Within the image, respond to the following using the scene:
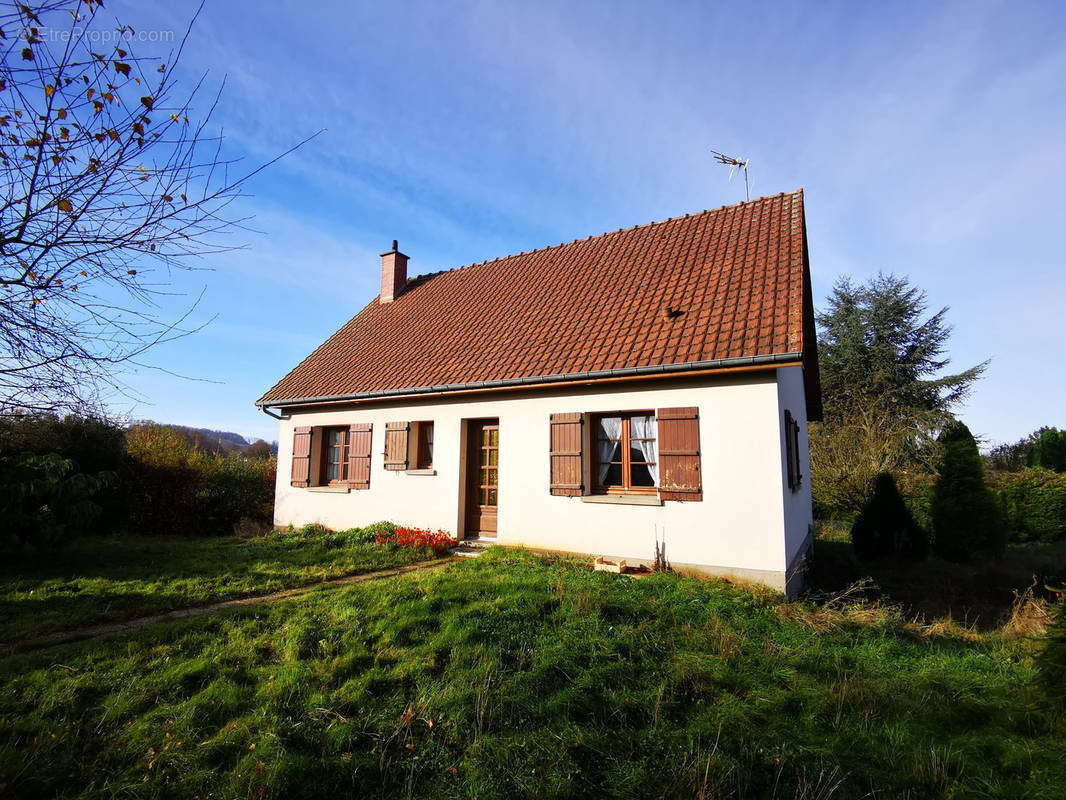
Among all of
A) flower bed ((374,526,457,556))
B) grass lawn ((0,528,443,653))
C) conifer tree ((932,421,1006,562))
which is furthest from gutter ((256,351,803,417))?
conifer tree ((932,421,1006,562))

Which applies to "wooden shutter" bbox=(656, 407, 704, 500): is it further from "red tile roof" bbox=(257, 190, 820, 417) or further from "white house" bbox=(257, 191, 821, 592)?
"red tile roof" bbox=(257, 190, 820, 417)

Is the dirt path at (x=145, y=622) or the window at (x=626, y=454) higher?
the window at (x=626, y=454)

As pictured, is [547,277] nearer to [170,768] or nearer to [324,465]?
[324,465]

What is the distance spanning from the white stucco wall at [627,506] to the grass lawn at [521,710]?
1.74m

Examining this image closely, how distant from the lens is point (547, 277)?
1138 cm

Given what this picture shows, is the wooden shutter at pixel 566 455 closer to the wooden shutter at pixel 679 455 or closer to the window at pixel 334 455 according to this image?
the wooden shutter at pixel 679 455

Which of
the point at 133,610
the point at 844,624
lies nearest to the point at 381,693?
the point at 133,610

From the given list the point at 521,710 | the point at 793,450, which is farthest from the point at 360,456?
the point at 793,450

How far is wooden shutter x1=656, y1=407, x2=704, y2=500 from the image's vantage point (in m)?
6.96

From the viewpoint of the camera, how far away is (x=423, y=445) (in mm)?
9852

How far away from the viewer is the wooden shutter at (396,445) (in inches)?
381

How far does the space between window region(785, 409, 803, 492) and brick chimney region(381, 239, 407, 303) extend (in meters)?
10.1

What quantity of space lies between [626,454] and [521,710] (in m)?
4.74

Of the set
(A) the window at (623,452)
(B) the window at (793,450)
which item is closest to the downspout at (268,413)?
(A) the window at (623,452)
